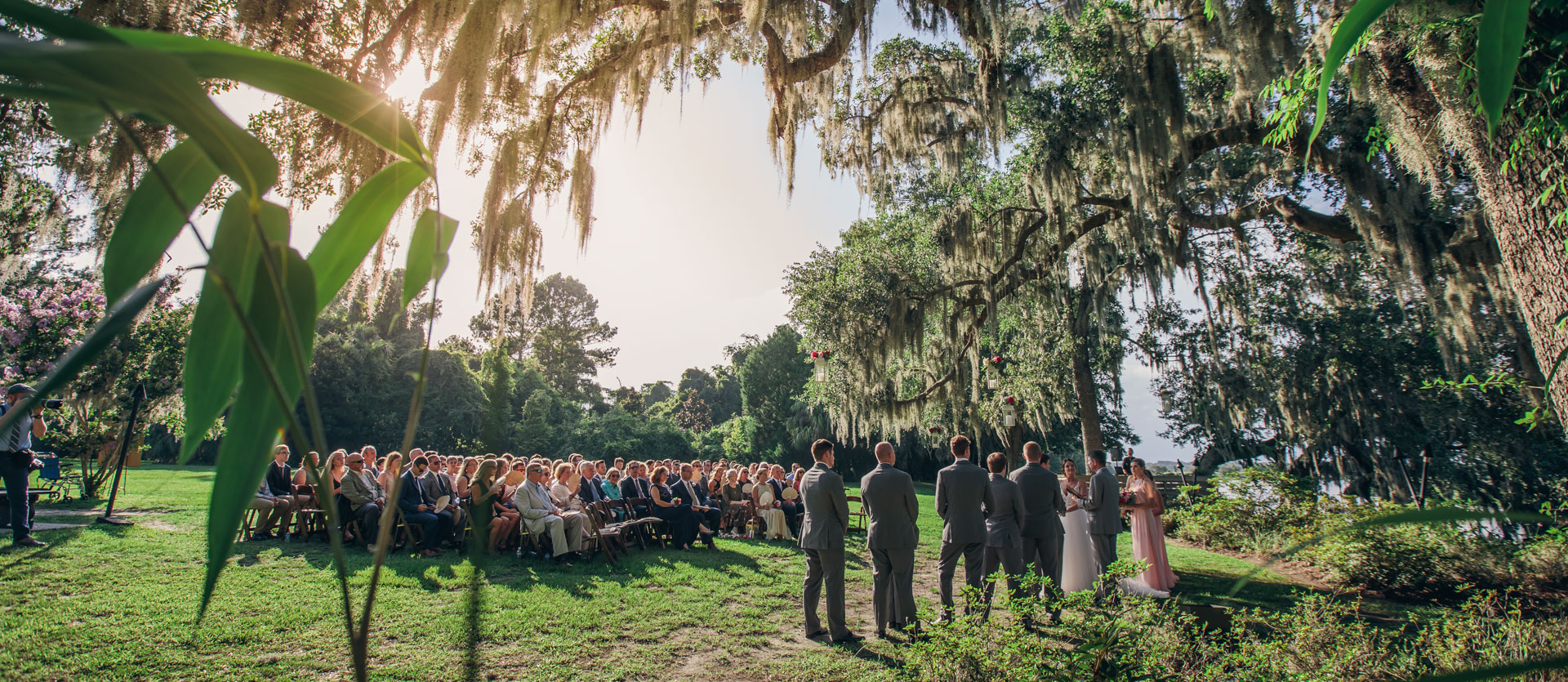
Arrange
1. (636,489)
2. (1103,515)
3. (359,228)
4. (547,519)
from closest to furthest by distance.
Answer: (359,228)
(1103,515)
(547,519)
(636,489)

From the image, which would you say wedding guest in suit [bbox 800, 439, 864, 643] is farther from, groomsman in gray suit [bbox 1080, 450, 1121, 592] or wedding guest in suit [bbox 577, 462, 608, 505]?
wedding guest in suit [bbox 577, 462, 608, 505]

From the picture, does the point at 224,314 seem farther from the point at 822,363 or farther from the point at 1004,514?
the point at 822,363

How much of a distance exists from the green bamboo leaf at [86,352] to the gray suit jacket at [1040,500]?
6866mm

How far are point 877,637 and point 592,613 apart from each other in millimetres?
2545

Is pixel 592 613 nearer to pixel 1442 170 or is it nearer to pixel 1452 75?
pixel 1452 75

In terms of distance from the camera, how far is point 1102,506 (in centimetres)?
694

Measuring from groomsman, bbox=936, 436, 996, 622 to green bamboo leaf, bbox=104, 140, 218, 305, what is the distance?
5823 millimetres

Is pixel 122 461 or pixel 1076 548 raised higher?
pixel 122 461

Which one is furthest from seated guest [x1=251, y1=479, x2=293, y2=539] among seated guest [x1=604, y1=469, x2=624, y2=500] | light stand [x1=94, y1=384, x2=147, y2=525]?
seated guest [x1=604, y1=469, x2=624, y2=500]

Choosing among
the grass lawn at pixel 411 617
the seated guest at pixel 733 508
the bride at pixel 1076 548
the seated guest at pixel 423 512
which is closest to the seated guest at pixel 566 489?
the grass lawn at pixel 411 617

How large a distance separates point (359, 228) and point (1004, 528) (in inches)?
258

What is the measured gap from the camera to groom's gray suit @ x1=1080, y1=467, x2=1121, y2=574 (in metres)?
6.90

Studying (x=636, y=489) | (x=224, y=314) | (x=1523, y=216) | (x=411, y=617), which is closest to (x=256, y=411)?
(x=224, y=314)

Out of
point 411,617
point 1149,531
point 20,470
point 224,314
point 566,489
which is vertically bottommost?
point 411,617
